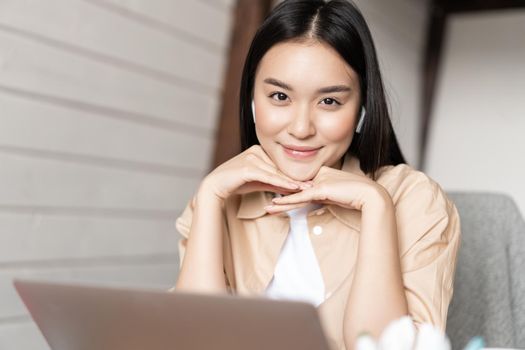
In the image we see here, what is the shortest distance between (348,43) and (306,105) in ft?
0.40

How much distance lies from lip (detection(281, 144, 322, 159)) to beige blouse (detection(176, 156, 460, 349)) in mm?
95

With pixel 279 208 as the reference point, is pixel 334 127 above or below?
above

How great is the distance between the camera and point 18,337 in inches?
67.8

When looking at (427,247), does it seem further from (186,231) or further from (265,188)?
(186,231)

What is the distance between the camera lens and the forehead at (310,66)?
113 cm

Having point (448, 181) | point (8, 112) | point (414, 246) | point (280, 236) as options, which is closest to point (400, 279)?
point (414, 246)

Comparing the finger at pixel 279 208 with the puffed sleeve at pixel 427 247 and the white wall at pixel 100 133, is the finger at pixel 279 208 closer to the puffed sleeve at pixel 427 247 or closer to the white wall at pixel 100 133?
the puffed sleeve at pixel 427 247

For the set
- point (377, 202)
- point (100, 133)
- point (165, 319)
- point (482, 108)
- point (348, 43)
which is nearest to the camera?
point (165, 319)

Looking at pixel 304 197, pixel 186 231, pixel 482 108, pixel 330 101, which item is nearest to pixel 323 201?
Answer: pixel 304 197

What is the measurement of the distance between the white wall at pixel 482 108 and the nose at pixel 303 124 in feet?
5.85

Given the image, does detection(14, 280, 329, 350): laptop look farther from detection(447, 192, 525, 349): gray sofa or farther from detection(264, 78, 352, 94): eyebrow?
detection(447, 192, 525, 349): gray sofa

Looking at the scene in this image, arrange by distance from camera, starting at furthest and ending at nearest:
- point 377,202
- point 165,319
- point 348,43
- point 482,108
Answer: point 482,108 < point 348,43 < point 377,202 < point 165,319

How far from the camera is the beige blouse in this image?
110 centimetres

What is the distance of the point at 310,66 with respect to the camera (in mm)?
1137
